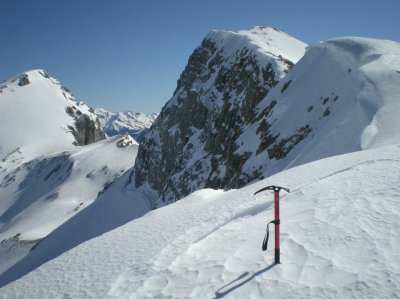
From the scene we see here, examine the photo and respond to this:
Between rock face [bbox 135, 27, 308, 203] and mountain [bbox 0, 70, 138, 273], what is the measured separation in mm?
16022

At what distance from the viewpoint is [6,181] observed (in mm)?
89875

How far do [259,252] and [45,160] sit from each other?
95.8 m

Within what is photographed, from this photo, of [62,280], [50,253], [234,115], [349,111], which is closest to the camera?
[62,280]

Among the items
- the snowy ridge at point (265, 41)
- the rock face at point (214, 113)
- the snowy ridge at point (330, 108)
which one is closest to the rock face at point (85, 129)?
the rock face at point (214, 113)

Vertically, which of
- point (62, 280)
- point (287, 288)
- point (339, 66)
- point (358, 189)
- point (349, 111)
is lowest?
point (62, 280)

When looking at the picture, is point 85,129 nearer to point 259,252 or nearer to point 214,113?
point 214,113

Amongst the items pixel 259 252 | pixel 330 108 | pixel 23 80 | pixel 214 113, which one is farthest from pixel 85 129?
pixel 259 252

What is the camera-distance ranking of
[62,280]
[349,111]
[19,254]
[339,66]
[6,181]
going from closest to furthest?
[62,280] → [349,111] → [339,66] → [19,254] → [6,181]

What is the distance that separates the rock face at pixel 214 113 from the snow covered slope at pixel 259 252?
15.3 metres

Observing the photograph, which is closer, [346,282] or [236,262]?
[346,282]

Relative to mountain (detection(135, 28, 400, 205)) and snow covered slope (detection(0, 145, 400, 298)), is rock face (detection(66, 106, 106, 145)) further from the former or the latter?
snow covered slope (detection(0, 145, 400, 298))

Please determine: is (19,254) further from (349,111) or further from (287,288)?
(287,288)

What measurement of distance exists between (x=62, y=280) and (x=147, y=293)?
2.59 meters

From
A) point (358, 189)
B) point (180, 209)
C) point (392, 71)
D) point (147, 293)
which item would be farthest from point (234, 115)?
point (147, 293)
